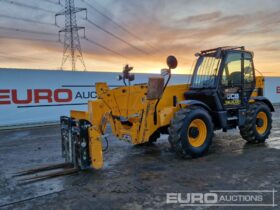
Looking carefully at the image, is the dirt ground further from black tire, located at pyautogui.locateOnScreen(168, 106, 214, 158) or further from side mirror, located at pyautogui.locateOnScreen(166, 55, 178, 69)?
side mirror, located at pyautogui.locateOnScreen(166, 55, 178, 69)

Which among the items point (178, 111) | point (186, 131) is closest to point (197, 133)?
point (186, 131)

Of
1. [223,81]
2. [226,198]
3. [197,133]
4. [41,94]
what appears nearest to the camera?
[226,198]

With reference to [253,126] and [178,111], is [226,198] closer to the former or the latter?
[178,111]

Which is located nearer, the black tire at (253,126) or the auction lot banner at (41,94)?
the black tire at (253,126)

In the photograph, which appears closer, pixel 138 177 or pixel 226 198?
pixel 226 198

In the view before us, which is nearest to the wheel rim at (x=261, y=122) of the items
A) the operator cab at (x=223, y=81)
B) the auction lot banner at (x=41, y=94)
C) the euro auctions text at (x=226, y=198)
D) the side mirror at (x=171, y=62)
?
the operator cab at (x=223, y=81)

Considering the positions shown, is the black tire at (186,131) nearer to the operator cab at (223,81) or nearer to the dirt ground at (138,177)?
the dirt ground at (138,177)

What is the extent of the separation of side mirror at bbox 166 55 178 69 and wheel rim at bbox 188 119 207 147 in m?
1.24

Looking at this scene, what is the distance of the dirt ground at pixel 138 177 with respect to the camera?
407 centimetres

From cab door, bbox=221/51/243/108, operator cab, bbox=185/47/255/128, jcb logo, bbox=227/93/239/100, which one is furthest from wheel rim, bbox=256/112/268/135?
jcb logo, bbox=227/93/239/100

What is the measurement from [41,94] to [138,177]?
8.99 metres

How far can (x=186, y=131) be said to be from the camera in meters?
5.85

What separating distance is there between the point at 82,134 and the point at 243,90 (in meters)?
4.32

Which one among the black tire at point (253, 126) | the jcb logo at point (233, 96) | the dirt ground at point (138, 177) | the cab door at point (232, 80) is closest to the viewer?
the dirt ground at point (138, 177)
